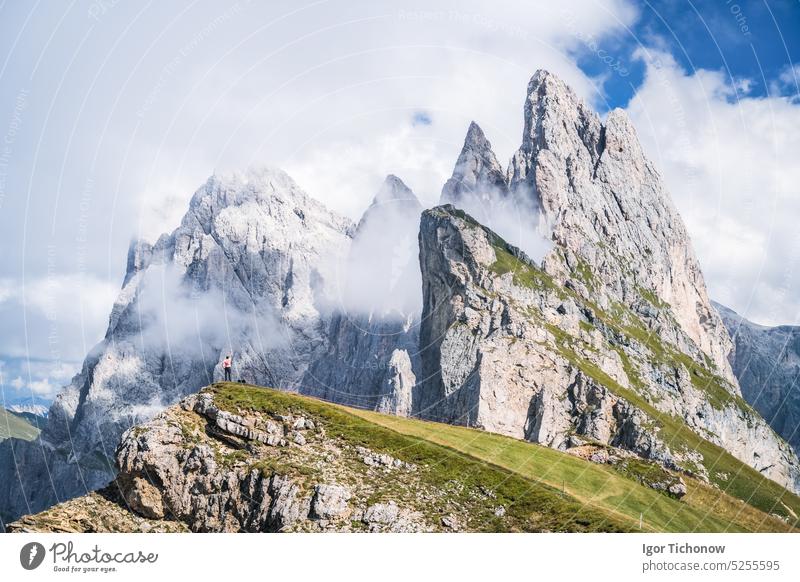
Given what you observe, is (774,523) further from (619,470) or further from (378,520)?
(378,520)

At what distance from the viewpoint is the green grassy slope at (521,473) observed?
57094 millimetres

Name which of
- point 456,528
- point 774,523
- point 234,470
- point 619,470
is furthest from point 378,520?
point 774,523
